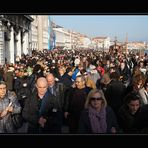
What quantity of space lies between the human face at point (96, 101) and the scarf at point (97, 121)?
0.20ft

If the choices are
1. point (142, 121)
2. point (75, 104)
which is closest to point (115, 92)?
point (75, 104)

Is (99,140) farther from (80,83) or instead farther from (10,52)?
(10,52)

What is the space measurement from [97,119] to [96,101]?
0.21 m

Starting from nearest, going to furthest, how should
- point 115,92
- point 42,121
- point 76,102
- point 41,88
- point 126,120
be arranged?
1. point 126,120
2. point 42,121
3. point 41,88
4. point 76,102
5. point 115,92

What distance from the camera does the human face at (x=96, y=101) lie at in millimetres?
4930

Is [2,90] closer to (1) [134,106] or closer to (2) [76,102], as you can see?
(2) [76,102]

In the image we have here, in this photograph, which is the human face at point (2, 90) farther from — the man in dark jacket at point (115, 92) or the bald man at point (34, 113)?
the man in dark jacket at point (115, 92)

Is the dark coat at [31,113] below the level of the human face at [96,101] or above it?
below

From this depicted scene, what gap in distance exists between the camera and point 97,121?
4859 mm

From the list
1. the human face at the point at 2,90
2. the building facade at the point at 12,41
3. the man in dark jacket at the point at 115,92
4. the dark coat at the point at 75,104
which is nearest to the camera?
the human face at the point at 2,90

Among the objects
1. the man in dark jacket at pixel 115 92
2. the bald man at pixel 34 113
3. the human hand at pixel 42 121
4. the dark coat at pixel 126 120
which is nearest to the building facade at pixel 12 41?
the man in dark jacket at pixel 115 92
